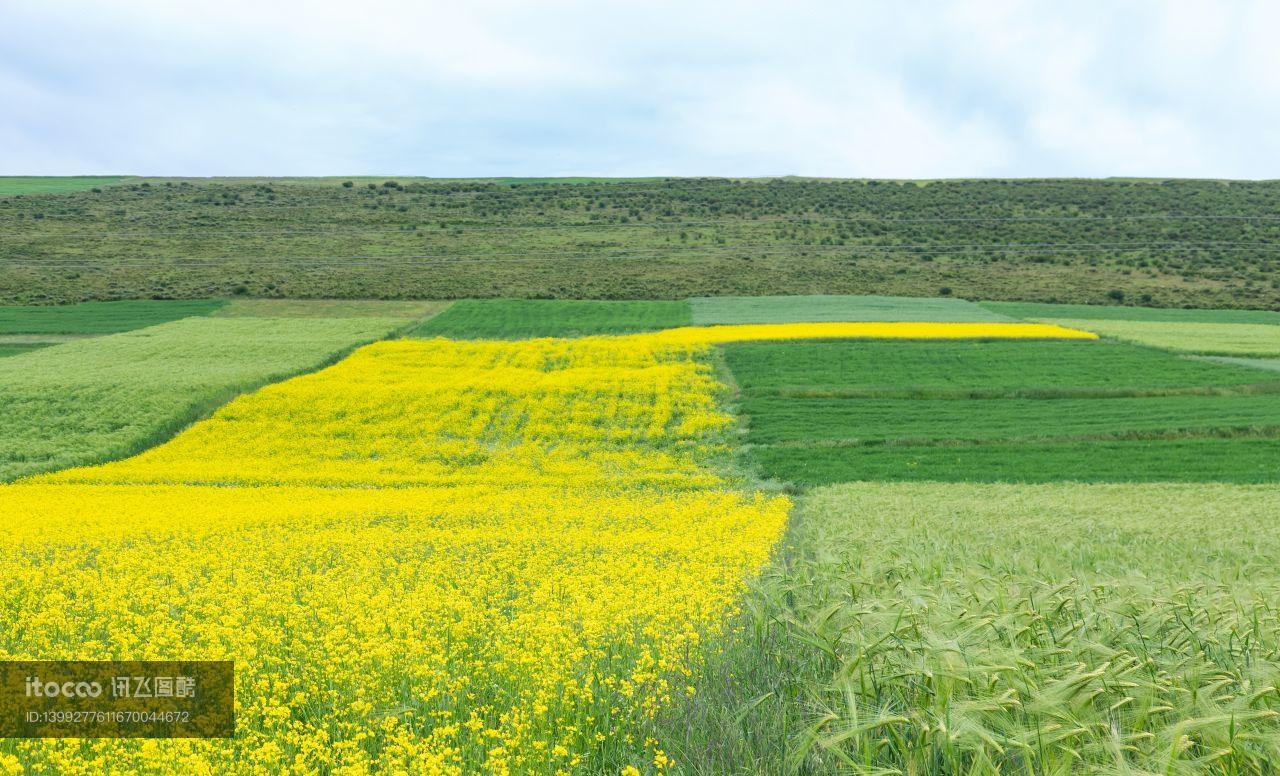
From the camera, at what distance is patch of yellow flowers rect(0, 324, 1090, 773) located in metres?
6.59

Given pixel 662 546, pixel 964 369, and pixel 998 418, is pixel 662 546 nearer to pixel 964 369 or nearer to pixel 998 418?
pixel 998 418

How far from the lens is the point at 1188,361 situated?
4303 cm

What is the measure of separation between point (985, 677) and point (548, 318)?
175 feet

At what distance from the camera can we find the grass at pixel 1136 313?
5931 centimetres

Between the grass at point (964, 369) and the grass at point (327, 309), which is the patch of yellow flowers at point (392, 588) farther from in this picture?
the grass at point (327, 309)

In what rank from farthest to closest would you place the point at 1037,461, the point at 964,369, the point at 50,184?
the point at 50,184
the point at 964,369
the point at 1037,461

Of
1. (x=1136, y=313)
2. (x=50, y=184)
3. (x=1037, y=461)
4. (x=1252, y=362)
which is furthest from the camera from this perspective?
(x=50, y=184)

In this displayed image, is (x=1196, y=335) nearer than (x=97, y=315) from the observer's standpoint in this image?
Yes

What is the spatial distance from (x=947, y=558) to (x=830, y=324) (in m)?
45.0

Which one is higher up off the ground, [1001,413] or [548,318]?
[548,318]

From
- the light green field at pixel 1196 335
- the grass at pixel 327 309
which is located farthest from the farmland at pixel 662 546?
the grass at pixel 327 309

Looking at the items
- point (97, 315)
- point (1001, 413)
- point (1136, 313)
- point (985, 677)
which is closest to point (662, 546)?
point (985, 677)

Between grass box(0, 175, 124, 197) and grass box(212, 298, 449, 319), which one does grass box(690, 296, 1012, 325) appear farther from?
grass box(0, 175, 124, 197)

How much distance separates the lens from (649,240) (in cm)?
9225
